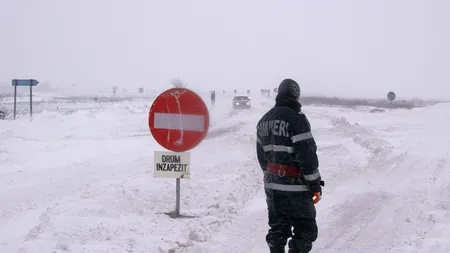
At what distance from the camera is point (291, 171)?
429cm

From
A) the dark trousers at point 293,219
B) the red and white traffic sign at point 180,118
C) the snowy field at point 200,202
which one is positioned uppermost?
the red and white traffic sign at point 180,118

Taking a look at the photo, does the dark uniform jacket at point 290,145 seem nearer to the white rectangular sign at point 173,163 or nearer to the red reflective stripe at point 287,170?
the red reflective stripe at point 287,170

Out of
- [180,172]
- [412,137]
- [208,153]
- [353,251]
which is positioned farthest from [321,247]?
[412,137]

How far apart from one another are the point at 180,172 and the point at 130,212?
100cm

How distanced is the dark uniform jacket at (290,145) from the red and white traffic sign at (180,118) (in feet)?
4.83

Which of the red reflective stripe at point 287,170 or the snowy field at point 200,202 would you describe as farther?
the snowy field at point 200,202

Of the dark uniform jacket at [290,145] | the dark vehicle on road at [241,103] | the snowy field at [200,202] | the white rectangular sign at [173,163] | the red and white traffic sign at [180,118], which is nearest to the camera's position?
the dark uniform jacket at [290,145]

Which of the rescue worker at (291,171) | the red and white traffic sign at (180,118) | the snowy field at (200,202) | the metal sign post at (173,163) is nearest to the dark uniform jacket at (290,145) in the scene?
the rescue worker at (291,171)

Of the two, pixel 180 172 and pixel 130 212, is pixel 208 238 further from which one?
pixel 130 212

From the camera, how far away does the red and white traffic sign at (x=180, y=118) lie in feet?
19.3

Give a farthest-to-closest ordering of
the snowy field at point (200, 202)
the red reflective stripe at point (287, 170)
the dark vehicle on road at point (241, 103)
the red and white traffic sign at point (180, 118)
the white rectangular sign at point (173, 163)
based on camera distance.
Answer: the dark vehicle on road at point (241, 103), the white rectangular sign at point (173, 163), the red and white traffic sign at point (180, 118), the snowy field at point (200, 202), the red reflective stripe at point (287, 170)

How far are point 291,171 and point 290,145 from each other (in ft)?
0.80

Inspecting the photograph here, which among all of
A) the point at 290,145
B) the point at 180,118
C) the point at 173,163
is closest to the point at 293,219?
the point at 290,145

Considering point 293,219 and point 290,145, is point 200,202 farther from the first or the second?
point 290,145
